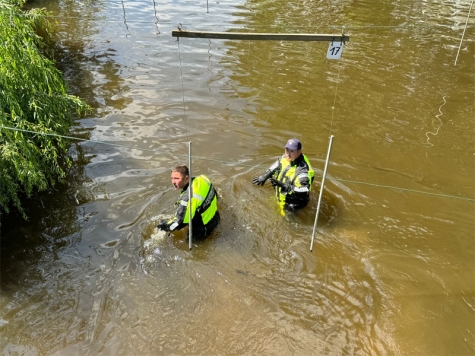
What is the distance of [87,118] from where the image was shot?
349 inches

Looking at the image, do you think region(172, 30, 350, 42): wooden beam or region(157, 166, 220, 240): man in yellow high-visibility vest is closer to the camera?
region(157, 166, 220, 240): man in yellow high-visibility vest

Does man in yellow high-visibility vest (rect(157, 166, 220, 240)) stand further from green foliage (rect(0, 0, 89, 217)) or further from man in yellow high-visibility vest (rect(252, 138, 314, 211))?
green foliage (rect(0, 0, 89, 217))

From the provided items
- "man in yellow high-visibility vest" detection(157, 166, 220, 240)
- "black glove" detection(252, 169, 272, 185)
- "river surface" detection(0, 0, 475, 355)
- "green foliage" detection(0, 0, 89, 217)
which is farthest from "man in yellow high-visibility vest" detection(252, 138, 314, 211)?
"green foliage" detection(0, 0, 89, 217)

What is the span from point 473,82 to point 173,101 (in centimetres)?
858

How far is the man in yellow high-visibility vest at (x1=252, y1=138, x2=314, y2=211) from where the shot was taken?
19.3ft

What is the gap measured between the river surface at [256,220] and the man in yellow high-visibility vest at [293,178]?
300mm

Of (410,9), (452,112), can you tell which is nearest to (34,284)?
(452,112)

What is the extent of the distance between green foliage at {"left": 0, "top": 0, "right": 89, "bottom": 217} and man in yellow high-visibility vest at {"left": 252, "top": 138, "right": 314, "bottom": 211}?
3634 millimetres

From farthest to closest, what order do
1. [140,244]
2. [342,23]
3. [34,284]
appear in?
[342,23], [140,244], [34,284]

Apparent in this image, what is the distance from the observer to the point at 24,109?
546 cm

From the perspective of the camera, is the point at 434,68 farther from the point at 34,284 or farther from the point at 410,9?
the point at 34,284

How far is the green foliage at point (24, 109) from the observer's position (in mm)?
4996

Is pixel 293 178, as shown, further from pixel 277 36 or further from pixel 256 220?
pixel 277 36

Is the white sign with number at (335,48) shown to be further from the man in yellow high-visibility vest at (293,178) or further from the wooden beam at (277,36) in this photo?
the man in yellow high-visibility vest at (293,178)
